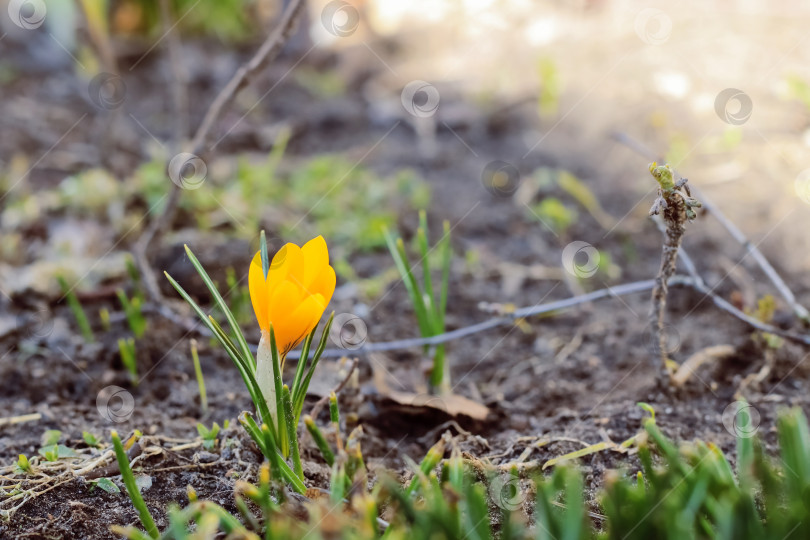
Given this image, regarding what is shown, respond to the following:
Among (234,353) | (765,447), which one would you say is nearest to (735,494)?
(765,447)

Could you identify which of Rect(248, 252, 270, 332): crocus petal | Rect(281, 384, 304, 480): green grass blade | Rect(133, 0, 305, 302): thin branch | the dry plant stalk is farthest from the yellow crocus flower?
Rect(133, 0, 305, 302): thin branch

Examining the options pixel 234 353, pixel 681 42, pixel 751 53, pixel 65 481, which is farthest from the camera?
pixel 681 42

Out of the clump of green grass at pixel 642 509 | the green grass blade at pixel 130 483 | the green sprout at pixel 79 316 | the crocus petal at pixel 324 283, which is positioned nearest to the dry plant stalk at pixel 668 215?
the clump of green grass at pixel 642 509

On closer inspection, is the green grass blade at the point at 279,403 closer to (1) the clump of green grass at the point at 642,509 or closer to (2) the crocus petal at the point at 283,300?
(2) the crocus petal at the point at 283,300

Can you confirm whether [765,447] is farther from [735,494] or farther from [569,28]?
[569,28]

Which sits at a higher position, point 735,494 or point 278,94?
point 278,94
